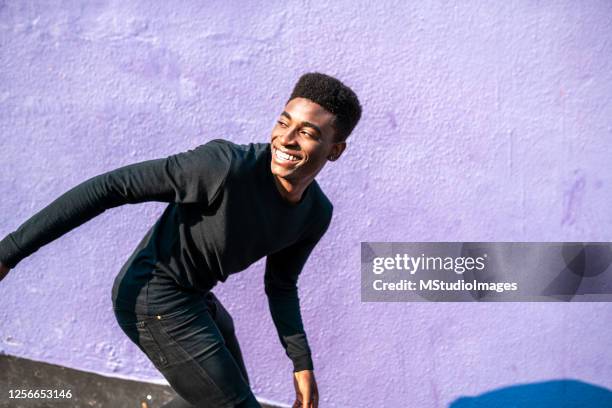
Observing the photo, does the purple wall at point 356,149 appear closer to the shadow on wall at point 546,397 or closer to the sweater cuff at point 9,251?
the shadow on wall at point 546,397

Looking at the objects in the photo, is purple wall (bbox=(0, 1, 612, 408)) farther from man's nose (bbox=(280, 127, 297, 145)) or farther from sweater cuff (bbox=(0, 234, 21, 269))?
sweater cuff (bbox=(0, 234, 21, 269))

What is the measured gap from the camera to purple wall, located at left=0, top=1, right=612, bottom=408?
2379 mm

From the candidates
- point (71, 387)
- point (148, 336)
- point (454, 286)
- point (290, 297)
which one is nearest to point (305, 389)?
point (290, 297)

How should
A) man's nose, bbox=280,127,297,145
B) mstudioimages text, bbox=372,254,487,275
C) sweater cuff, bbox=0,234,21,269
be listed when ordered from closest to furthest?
sweater cuff, bbox=0,234,21,269 → man's nose, bbox=280,127,297,145 → mstudioimages text, bbox=372,254,487,275

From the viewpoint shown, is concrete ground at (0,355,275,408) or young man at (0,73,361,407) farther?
concrete ground at (0,355,275,408)

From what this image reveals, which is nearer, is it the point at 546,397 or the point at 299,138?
the point at 299,138

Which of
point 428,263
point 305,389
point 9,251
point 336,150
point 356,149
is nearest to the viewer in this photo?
point 9,251

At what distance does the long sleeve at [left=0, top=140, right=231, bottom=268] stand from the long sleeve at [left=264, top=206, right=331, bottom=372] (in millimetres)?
426

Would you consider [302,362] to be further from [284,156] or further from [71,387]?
[71,387]

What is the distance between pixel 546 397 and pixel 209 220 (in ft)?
5.78

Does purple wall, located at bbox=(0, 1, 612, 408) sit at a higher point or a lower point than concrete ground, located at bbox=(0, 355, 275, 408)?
higher

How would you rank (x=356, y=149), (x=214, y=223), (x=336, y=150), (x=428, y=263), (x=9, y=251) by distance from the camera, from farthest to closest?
(x=428, y=263), (x=356, y=149), (x=336, y=150), (x=214, y=223), (x=9, y=251)

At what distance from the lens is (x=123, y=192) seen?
1.45 m

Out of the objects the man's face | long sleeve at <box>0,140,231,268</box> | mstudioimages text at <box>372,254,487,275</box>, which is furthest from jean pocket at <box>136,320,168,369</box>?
mstudioimages text at <box>372,254,487,275</box>
